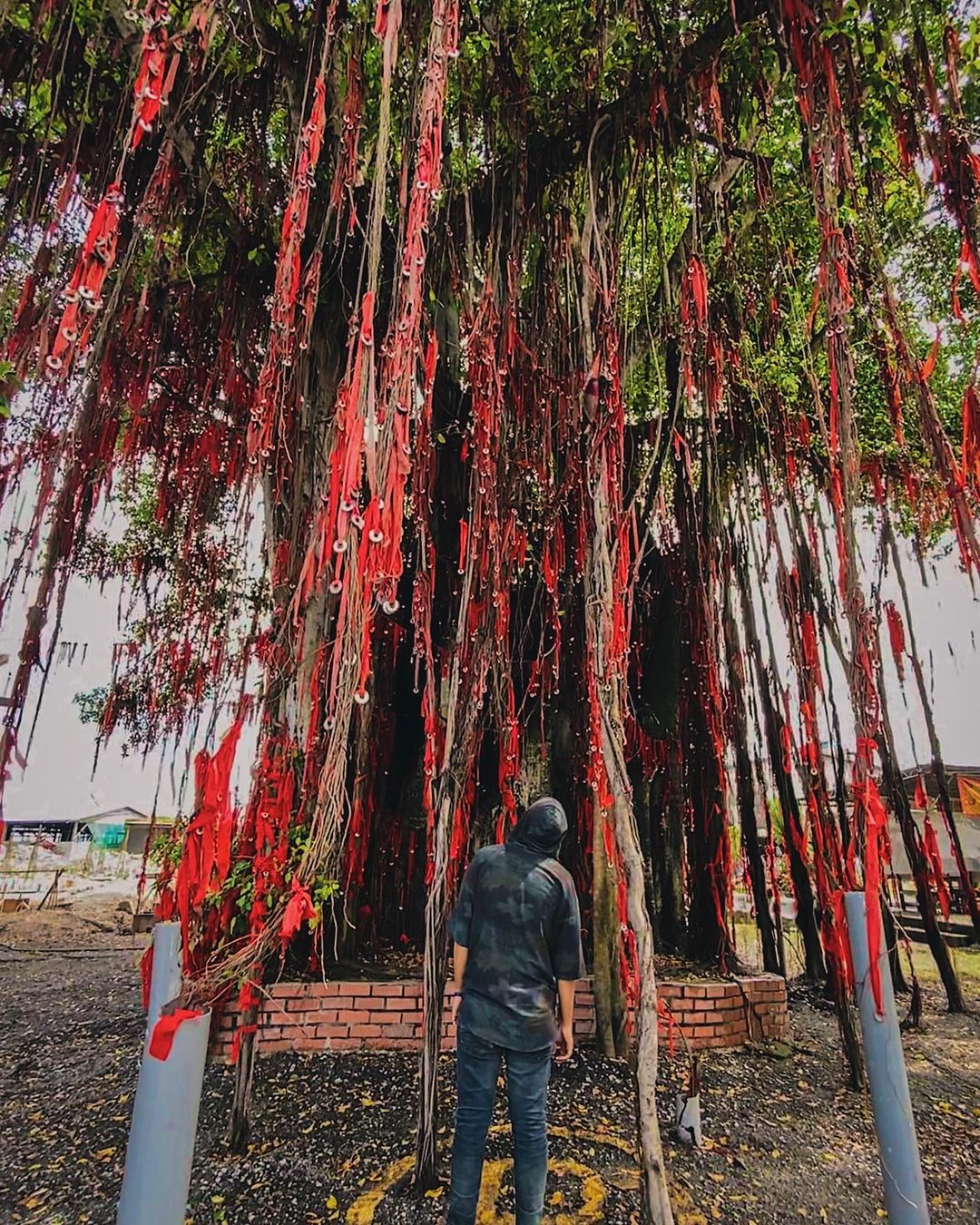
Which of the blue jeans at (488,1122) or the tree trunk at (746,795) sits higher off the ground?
the tree trunk at (746,795)

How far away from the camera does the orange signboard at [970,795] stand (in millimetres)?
9023

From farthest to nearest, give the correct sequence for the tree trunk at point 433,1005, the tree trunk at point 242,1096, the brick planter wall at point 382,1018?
the brick planter wall at point 382,1018 < the tree trunk at point 242,1096 < the tree trunk at point 433,1005

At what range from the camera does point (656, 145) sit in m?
2.57

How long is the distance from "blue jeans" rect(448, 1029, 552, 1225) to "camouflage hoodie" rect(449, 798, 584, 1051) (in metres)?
0.05

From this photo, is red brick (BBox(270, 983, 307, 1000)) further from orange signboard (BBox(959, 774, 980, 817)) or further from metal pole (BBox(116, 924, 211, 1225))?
orange signboard (BBox(959, 774, 980, 817))

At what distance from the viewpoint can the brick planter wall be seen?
2.82 metres

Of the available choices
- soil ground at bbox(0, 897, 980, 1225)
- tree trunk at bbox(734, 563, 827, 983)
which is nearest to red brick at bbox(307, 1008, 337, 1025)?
soil ground at bbox(0, 897, 980, 1225)

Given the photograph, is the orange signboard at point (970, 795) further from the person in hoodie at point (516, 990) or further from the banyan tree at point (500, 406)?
the person in hoodie at point (516, 990)

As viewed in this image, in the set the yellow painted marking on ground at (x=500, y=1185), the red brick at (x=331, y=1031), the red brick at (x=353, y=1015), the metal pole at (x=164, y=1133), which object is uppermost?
the metal pole at (x=164, y=1133)

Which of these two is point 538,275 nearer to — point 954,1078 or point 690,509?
point 690,509

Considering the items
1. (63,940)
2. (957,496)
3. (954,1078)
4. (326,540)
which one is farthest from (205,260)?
(63,940)

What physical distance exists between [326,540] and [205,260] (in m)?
2.58

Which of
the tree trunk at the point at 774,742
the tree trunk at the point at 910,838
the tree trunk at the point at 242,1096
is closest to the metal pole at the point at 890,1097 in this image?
the tree trunk at the point at 242,1096

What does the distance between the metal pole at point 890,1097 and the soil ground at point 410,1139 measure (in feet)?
2.15
